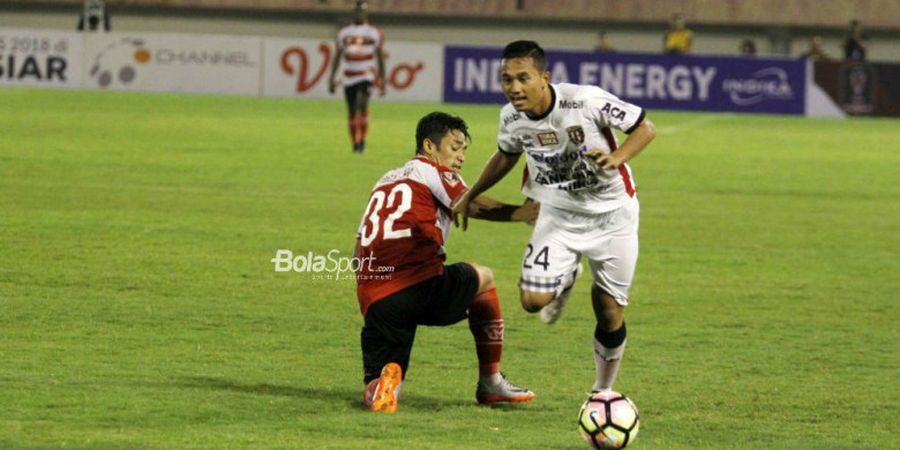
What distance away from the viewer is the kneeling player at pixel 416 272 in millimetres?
7930

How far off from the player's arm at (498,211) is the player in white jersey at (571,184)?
4 cm

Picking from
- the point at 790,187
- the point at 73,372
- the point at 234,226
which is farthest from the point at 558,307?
the point at 790,187

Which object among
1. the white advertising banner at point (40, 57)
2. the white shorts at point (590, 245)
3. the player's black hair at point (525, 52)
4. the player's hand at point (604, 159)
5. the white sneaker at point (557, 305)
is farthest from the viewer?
the white advertising banner at point (40, 57)

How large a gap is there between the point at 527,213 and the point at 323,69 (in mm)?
31772

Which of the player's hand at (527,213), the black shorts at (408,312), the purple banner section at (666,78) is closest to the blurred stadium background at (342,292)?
the black shorts at (408,312)

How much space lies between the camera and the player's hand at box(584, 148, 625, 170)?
7.41 m

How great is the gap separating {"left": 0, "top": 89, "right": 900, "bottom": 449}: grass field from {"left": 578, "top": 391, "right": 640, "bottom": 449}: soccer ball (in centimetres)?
18

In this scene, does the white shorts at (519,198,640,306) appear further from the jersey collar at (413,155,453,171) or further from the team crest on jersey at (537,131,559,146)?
the jersey collar at (413,155,453,171)

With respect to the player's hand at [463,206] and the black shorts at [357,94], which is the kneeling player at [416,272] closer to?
the player's hand at [463,206]

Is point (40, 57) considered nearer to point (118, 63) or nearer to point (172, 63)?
point (118, 63)

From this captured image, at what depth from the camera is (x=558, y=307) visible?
8.17 m

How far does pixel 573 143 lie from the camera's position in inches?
306

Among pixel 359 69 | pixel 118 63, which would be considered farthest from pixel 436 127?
pixel 118 63

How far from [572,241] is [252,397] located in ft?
5.40
